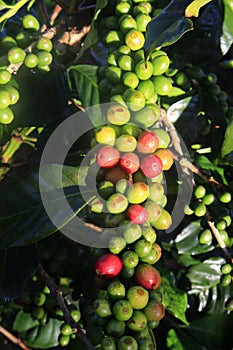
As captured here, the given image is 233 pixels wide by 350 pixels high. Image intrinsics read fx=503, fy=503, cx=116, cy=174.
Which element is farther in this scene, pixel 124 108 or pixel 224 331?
pixel 224 331

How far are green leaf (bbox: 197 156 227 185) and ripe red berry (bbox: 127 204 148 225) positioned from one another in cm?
37

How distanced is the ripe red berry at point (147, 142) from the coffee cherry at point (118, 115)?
0.15ft

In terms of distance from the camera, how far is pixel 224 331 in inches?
52.3

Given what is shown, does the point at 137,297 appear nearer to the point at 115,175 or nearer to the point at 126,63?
the point at 115,175

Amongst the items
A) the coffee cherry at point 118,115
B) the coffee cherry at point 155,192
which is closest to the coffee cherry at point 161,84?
the coffee cherry at point 118,115

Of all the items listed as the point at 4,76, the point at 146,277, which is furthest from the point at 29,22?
the point at 146,277

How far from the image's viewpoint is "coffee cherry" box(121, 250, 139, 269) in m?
0.90

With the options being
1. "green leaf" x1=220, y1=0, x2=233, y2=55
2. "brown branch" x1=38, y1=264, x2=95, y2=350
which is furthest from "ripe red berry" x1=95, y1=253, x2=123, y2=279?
"green leaf" x1=220, y1=0, x2=233, y2=55

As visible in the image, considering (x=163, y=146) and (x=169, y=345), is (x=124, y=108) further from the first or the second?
(x=169, y=345)

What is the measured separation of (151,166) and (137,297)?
23cm

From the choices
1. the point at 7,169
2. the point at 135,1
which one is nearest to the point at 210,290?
the point at 7,169

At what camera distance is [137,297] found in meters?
0.87

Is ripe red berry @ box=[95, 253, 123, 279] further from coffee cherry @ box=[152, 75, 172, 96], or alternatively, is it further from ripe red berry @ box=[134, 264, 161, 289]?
coffee cherry @ box=[152, 75, 172, 96]

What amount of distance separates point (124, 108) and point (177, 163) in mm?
233
